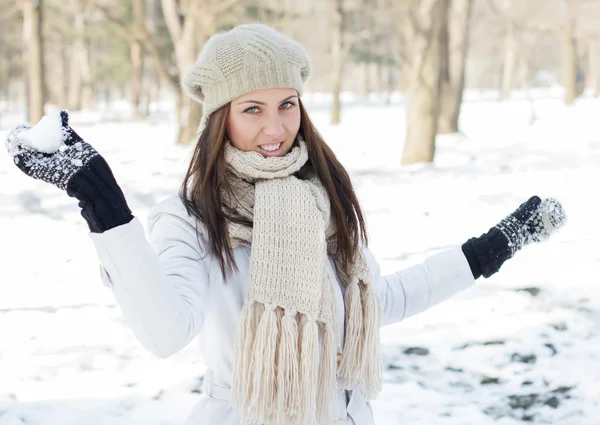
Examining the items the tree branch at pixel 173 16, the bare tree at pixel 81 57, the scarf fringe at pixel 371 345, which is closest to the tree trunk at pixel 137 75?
the bare tree at pixel 81 57

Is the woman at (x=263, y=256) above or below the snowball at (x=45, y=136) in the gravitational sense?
below

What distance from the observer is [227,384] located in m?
1.76

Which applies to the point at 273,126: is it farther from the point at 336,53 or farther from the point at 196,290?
the point at 336,53

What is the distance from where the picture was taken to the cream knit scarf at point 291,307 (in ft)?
5.40

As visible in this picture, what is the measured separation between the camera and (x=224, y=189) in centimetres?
180

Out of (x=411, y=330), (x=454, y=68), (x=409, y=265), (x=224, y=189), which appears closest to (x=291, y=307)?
(x=224, y=189)

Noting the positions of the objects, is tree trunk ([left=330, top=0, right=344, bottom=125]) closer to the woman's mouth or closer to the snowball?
the woman's mouth

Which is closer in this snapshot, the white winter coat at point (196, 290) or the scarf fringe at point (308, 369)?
the white winter coat at point (196, 290)

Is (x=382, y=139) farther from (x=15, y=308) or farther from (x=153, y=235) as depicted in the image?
(x=153, y=235)

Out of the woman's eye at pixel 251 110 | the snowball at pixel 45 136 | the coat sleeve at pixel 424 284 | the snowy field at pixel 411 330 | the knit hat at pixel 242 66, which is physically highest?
the knit hat at pixel 242 66

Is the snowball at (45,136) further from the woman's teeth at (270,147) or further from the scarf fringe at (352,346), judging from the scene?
the scarf fringe at (352,346)

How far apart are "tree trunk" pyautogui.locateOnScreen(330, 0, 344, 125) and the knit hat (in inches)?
785

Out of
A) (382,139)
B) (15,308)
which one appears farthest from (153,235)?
(382,139)

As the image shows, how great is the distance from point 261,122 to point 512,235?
0.87 metres
